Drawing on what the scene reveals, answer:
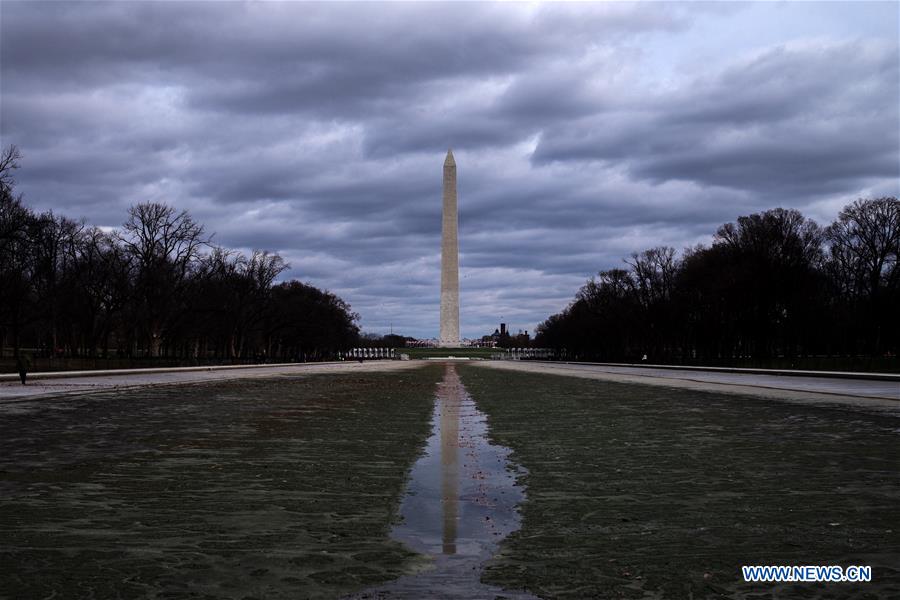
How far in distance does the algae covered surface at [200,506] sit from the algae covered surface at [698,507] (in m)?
1.40

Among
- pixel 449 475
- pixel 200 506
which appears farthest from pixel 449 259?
pixel 200 506

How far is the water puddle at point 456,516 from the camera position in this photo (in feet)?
18.6

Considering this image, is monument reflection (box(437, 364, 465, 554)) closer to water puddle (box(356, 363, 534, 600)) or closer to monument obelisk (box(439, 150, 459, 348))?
water puddle (box(356, 363, 534, 600))

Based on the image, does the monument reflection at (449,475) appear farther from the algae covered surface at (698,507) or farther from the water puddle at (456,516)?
the algae covered surface at (698,507)

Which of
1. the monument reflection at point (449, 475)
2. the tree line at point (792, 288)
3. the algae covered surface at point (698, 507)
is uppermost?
the tree line at point (792, 288)

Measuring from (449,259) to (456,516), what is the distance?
99.9m

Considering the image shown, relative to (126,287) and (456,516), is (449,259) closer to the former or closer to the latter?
(126,287)

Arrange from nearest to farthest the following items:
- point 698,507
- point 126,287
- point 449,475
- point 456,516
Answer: point 456,516 → point 698,507 → point 449,475 → point 126,287

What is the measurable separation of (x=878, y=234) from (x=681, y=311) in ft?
64.1

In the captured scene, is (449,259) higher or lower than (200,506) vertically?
higher

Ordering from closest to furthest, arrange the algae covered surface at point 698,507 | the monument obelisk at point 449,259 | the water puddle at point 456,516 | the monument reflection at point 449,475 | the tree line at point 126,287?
the water puddle at point 456,516
the algae covered surface at point 698,507
the monument reflection at point 449,475
the tree line at point 126,287
the monument obelisk at point 449,259

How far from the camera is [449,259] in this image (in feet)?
354

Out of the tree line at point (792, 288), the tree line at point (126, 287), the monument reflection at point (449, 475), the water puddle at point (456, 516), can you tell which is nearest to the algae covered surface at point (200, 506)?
the water puddle at point (456, 516)

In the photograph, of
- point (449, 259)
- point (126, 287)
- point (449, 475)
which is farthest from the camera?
point (449, 259)
